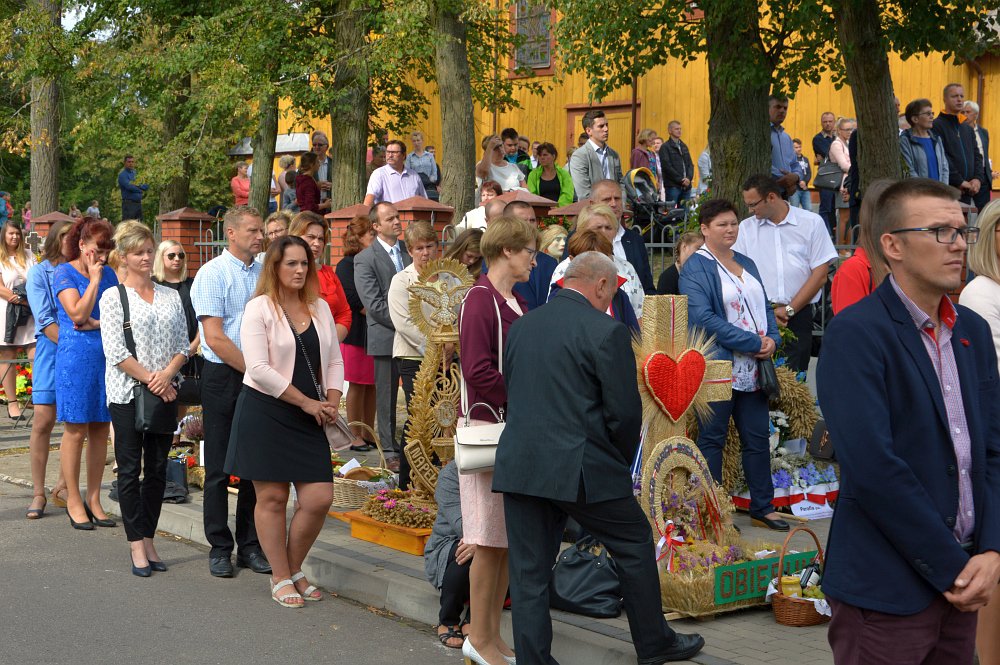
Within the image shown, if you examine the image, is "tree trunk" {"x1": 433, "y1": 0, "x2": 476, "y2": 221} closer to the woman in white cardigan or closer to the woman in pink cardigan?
the woman in pink cardigan

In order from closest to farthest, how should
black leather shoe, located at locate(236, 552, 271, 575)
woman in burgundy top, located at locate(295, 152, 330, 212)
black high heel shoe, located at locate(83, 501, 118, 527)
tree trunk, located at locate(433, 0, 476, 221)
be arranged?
black leather shoe, located at locate(236, 552, 271, 575) → black high heel shoe, located at locate(83, 501, 118, 527) → tree trunk, located at locate(433, 0, 476, 221) → woman in burgundy top, located at locate(295, 152, 330, 212)

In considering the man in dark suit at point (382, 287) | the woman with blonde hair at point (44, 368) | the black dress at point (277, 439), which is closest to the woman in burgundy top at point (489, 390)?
the black dress at point (277, 439)

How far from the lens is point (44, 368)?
365 inches

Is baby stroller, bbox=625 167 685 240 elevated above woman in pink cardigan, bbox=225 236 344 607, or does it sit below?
above

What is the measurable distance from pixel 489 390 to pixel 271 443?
4.73ft

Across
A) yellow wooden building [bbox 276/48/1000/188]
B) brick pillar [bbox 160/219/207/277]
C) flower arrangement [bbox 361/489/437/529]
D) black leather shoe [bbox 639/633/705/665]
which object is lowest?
black leather shoe [bbox 639/633/705/665]

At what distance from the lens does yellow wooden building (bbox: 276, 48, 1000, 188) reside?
22781 mm

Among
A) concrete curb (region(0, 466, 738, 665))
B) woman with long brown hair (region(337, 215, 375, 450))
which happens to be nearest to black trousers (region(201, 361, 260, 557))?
concrete curb (region(0, 466, 738, 665))

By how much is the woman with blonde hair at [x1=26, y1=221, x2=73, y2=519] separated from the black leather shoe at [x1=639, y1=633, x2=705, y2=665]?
5.37 metres

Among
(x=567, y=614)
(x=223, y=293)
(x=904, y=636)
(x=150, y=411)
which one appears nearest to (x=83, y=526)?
(x=150, y=411)

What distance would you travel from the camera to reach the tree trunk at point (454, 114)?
53.1 ft

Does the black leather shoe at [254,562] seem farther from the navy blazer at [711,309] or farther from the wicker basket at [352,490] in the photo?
the navy blazer at [711,309]

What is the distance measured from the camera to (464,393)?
5965 mm

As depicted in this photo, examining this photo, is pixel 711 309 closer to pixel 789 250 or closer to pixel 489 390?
pixel 789 250
